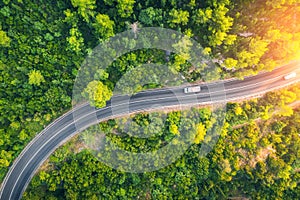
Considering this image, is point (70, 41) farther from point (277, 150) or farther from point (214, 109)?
point (277, 150)

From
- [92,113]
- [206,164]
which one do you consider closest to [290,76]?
[206,164]

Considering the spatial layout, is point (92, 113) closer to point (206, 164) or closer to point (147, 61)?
point (147, 61)

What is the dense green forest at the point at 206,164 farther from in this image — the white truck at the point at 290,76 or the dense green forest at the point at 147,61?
the white truck at the point at 290,76

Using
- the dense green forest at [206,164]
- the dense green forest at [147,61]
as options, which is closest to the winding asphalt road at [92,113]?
the dense green forest at [206,164]

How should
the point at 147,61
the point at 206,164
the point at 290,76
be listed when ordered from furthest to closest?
the point at 290,76, the point at 206,164, the point at 147,61

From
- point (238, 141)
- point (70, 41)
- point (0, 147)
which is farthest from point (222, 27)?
point (0, 147)

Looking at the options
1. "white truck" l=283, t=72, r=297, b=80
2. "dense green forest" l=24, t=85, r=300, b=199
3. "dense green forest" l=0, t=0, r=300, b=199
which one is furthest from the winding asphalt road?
"white truck" l=283, t=72, r=297, b=80

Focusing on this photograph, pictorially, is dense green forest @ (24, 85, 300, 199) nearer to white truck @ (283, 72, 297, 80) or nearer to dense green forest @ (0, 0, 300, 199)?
dense green forest @ (0, 0, 300, 199)
